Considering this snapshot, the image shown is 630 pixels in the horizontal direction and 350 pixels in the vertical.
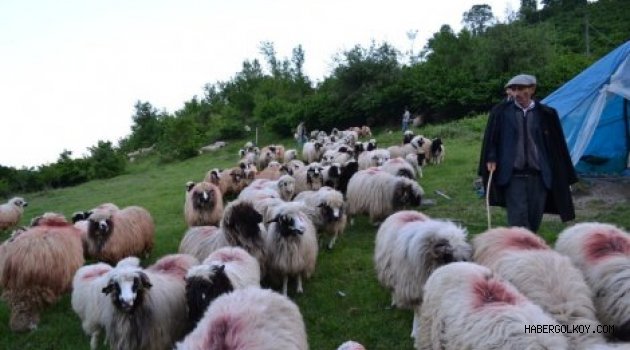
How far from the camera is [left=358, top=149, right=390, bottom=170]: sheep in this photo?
13852 mm

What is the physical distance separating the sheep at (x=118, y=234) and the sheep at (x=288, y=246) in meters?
3.06

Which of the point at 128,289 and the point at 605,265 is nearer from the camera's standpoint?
the point at 605,265

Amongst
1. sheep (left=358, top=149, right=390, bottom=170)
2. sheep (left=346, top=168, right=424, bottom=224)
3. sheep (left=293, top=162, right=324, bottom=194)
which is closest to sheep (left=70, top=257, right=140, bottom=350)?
sheep (left=346, top=168, right=424, bottom=224)

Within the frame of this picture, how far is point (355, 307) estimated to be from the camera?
20.6ft

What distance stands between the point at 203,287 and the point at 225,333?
4.70ft

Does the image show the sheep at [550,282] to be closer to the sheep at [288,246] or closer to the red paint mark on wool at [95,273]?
the sheep at [288,246]

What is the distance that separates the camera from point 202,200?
1030cm

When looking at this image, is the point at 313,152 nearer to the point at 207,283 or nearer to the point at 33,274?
the point at 33,274

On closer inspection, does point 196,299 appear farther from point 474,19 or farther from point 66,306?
point 474,19

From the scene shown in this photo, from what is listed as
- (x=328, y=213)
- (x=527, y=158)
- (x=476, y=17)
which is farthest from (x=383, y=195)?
(x=476, y=17)

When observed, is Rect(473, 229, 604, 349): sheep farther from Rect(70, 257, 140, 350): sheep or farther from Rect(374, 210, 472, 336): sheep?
Rect(70, 257, 140, 350): sheep

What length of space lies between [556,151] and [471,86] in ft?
75.7

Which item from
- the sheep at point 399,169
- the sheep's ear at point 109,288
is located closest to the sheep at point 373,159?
the sheep at point 399,169

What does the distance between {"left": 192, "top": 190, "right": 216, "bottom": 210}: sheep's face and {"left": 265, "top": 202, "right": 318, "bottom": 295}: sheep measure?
3618 mm
